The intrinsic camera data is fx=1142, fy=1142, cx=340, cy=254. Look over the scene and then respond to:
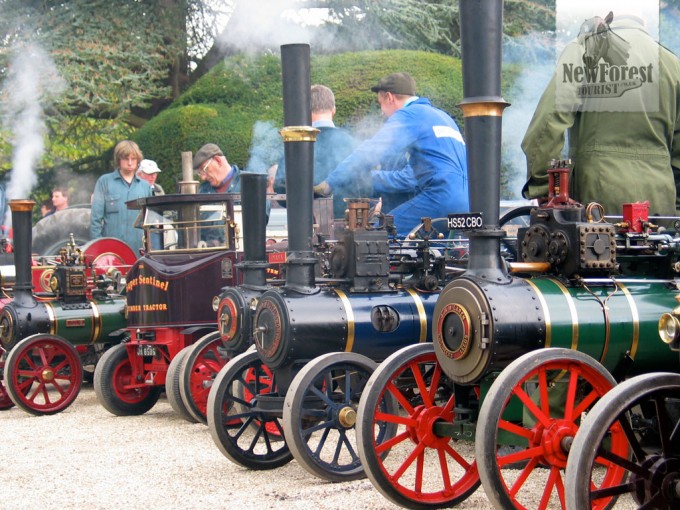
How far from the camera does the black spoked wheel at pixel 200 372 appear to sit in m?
6.45

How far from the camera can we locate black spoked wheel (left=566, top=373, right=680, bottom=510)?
2902mm

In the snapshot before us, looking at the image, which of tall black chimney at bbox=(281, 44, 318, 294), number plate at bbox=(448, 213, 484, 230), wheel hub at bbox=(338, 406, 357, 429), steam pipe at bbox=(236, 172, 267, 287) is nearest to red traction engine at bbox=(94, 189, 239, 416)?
steam pipe at bbox=(236, 172, 267, 287)

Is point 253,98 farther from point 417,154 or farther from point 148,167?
point 417,154

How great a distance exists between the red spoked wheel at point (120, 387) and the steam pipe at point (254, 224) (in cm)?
160

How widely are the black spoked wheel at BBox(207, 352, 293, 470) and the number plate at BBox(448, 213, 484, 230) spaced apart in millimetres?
1592

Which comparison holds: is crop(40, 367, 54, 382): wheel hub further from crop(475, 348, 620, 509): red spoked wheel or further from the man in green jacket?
crop(475, 348, 620, 509): red spoked wheel

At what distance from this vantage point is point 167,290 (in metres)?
7.21

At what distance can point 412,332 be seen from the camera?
5.46m

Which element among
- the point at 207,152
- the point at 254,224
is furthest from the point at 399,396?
the point at 207,152

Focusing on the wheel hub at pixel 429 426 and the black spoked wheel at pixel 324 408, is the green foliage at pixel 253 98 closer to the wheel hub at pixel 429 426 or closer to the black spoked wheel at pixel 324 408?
the black spoked wheel at pixel 324 408

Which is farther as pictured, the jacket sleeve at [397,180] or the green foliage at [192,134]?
the green foliage at [192,134]

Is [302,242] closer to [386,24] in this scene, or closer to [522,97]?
[522,97]

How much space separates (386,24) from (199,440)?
685 centimetres

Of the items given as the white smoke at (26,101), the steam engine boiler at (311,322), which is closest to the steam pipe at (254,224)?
the steam engine boiler at (311,322)
